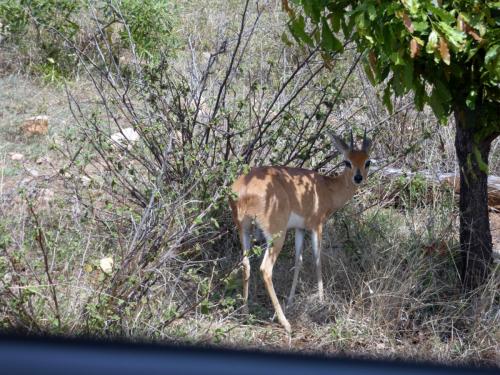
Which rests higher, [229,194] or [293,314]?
[229,194]

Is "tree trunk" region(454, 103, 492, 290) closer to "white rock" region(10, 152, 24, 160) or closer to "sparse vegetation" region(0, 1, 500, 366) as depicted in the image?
"sparse vegetation" region(0, 1, 500, 366)

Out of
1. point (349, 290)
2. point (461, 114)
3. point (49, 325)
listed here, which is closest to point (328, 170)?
point (349, 290)

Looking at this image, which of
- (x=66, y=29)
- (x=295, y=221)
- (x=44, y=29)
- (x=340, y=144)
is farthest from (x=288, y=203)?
(x=44, y=29)

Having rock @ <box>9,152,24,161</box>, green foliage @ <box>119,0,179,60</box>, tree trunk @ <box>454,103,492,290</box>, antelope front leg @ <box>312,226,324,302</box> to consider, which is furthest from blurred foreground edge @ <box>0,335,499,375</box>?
green foliage @ <box>119,0,179,60</box>

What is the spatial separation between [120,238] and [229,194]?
0.71 m

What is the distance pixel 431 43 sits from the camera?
3914 mm

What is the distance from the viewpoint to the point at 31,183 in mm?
6844

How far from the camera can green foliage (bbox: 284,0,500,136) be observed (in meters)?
4.02

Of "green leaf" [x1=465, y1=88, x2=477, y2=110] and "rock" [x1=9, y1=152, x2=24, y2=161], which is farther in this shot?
"rock" [x1=9, y1=152, x2=24, y2=161]

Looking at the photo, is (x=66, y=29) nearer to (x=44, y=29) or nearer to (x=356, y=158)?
(x=44, y=29)

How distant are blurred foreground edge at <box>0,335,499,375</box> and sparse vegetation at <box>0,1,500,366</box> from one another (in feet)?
8.87

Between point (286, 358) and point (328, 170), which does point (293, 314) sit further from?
point (286, 358)

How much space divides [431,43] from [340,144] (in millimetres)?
2513

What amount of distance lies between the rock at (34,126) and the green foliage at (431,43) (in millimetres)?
4058
